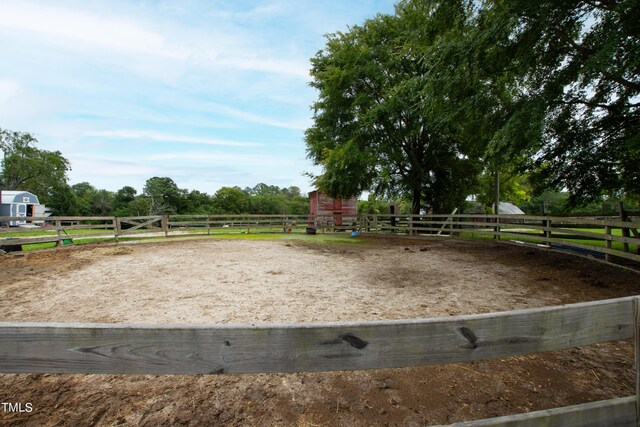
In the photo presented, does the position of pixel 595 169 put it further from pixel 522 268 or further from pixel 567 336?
pixel 567 336

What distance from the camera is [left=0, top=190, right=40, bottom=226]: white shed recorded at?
29.0m

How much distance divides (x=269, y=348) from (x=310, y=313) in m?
3.25

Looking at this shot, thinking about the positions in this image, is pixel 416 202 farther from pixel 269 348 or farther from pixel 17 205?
pixel 17 205

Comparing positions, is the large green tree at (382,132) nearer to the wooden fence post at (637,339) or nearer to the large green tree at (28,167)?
the wooden fence post at (637,339)

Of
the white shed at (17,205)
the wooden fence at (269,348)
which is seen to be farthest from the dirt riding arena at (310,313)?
the white shed at (17,205)

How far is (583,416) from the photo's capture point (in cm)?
148

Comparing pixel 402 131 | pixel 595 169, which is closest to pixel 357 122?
pixel 402 131

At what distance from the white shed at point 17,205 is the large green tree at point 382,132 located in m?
30.4

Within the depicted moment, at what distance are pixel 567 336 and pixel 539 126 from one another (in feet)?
24.5

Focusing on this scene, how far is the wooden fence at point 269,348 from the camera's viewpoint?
1.39 meters

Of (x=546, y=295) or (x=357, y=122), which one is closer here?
(x=546, y=295)

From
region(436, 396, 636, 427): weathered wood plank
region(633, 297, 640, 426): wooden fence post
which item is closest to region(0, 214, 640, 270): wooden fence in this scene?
region(633, 297, 640, 426): wooden fence post

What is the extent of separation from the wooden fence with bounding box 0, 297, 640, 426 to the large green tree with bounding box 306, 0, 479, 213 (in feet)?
50.6

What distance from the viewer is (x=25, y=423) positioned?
7.64ft
